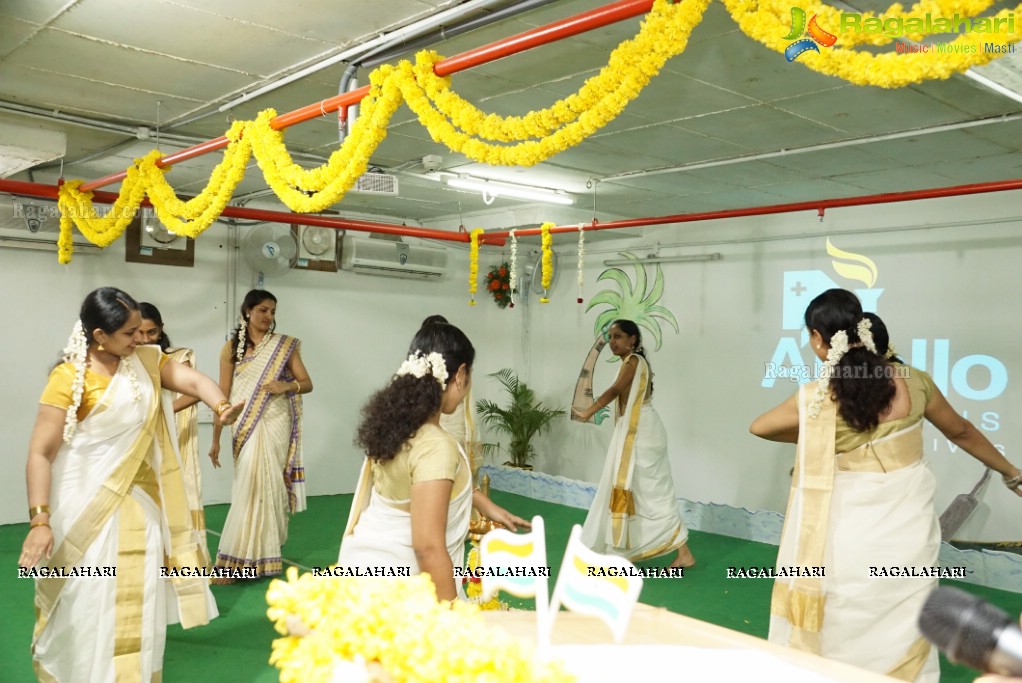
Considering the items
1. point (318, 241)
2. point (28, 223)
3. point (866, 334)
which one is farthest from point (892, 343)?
point (28, 223)

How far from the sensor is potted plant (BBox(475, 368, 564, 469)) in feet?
26.8

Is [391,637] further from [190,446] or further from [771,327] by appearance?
[771,327]

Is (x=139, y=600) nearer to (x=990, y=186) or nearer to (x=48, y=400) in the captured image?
(x=48, y=400)

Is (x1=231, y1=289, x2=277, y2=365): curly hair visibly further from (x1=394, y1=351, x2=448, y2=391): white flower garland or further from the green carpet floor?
(x1=394, y1=351, x2=448, y2=391): white flower garland

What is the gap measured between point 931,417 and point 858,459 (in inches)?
11.6

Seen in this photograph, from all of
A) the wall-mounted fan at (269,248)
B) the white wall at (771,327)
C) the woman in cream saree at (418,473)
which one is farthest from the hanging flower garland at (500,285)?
the woman in cream saree at (418,473)

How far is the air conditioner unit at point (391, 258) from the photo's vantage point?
7.83 meters

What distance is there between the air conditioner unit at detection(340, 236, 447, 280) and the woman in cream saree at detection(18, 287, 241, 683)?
16.5 feet

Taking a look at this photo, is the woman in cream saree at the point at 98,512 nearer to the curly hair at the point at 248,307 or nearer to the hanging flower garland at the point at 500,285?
the curly hair at the point at 248,307

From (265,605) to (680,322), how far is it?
14.3ft

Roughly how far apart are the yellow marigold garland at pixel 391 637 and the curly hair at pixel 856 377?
1.73 meters

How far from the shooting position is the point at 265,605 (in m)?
4.31

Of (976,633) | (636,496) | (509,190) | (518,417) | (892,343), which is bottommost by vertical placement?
(636,496)

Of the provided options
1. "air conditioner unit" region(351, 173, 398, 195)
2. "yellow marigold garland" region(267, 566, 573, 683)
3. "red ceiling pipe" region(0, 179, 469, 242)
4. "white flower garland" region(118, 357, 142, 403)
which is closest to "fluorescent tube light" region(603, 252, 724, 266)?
"red ceiling pipe" region(0, 179, 469, 242)
